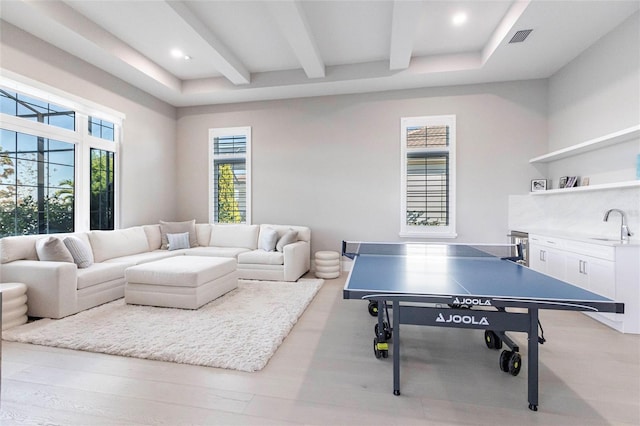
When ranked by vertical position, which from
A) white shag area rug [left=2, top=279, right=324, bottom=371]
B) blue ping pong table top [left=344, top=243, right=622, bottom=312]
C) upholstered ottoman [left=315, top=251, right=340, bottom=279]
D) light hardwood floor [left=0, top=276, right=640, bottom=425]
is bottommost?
light hardwood floor [left=0, top=276, right=640, bottom=425]

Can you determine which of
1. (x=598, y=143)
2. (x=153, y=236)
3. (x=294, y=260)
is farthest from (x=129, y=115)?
(x=598, y=143)

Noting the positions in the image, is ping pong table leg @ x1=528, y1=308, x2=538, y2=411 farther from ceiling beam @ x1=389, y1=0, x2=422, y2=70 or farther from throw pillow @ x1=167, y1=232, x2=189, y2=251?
throw pillow @ x1=167, y1=232, x2=189, y2=251

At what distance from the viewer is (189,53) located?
4457mm

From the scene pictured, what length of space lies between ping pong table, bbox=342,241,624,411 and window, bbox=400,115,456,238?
2.53m

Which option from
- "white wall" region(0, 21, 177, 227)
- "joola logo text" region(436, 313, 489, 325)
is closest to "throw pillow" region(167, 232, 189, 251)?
"white wall" region(0, 21, 177, 227)

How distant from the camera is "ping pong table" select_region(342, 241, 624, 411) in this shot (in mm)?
1650

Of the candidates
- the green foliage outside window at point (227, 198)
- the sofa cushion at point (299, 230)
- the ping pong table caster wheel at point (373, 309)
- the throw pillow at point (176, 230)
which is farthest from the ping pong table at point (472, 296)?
the green foliage outside window at point (227, 198)

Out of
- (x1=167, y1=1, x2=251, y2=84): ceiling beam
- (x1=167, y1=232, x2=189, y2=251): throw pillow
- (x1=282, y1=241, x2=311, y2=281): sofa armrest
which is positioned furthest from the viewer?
(x1=167, y1=232, x2=189, y2=251): throw pillow

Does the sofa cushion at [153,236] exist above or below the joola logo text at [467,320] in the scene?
above

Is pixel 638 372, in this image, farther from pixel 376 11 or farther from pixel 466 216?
pixel 376 11

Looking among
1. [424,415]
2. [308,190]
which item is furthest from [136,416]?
[308,190]

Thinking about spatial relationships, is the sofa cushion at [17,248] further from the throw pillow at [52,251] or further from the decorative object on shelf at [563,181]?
the decorative object on shelf at [563,181]

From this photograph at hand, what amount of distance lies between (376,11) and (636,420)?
410 cm

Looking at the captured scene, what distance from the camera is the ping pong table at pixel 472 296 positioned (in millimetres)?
1650
